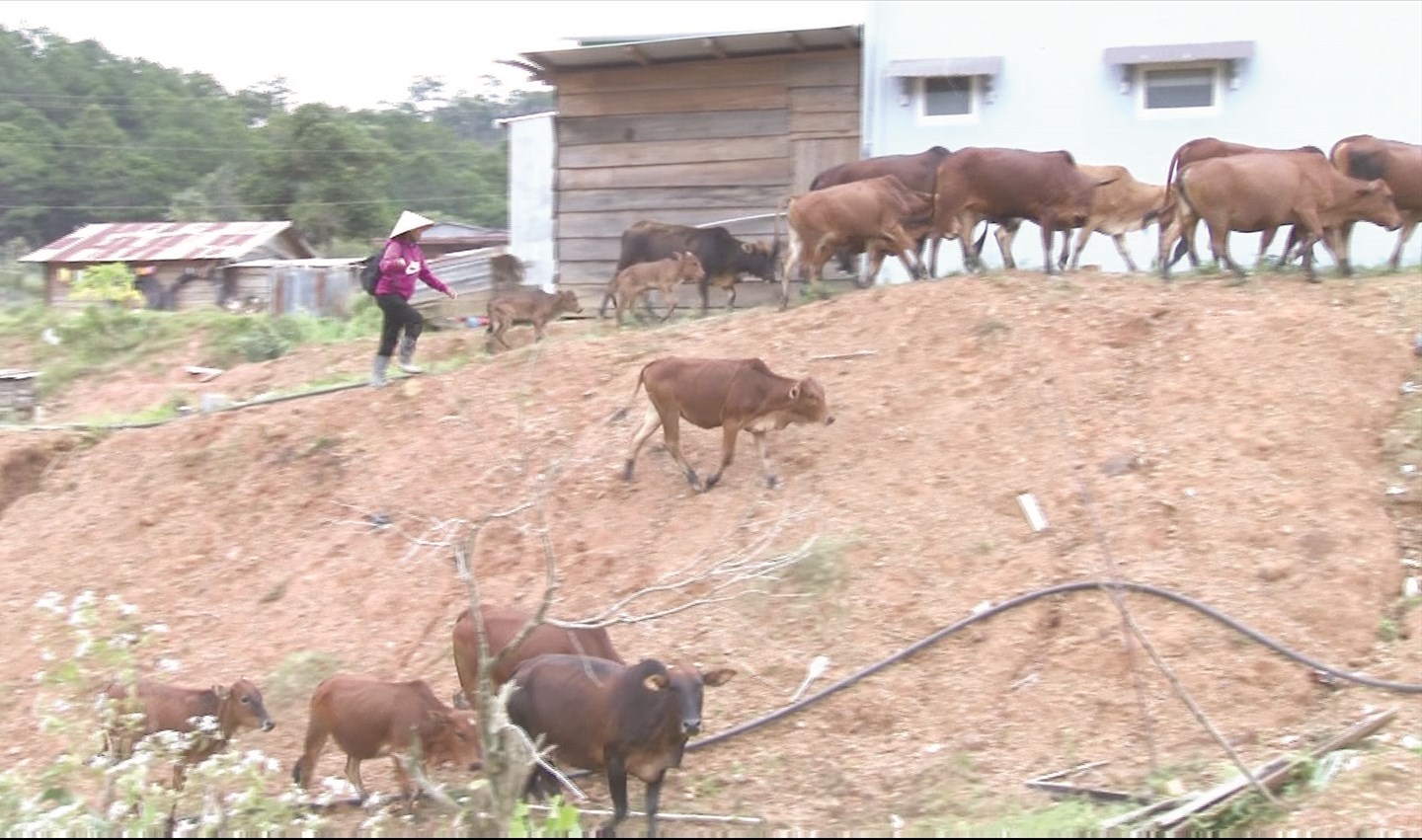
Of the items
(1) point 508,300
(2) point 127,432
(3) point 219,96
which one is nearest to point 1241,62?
(1) point 508,300

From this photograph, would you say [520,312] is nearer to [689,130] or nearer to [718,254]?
[718,254]

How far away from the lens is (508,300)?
15.4 meters

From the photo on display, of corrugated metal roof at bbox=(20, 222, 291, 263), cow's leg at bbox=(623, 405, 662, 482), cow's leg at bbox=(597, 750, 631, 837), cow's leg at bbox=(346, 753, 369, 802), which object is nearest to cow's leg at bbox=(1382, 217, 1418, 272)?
cow's leg at bbox=(623, 405, 662, 482)

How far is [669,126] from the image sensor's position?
18.1 m

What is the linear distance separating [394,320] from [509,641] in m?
5.43

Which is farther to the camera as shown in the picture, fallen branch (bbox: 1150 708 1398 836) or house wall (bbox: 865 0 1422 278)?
house wall (bbox: 865 0 1422 278)

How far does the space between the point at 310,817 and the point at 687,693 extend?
1.85 metres

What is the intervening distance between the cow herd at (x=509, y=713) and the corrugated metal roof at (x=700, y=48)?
9.34m

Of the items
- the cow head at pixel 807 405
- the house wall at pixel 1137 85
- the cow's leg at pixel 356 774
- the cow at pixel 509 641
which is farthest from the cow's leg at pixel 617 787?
the house wall at pixel 1137 85

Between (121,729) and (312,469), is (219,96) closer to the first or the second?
(312,469)

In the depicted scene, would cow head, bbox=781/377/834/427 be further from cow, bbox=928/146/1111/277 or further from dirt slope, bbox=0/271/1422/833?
cow, bbox=928/146/1111/277

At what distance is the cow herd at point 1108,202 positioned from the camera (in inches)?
501

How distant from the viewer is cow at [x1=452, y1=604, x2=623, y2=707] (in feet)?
27.5

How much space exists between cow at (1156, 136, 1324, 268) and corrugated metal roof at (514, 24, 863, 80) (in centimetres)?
440
